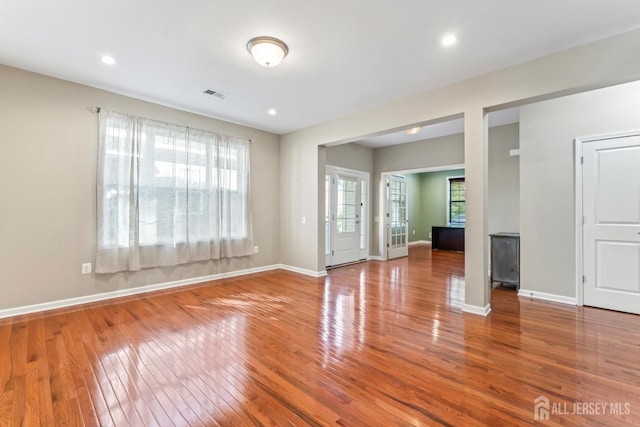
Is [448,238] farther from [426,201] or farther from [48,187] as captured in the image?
[48,187]

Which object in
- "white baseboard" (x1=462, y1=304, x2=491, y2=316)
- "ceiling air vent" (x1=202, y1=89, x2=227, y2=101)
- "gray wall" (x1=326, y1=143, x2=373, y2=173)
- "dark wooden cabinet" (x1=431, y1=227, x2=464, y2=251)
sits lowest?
"white baseboard" (x1=462, y1=304, x2=491, y2=316)

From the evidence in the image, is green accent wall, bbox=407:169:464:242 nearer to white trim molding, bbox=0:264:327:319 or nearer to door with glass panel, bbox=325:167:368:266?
door with glass panel, bbox=325:167:368:266

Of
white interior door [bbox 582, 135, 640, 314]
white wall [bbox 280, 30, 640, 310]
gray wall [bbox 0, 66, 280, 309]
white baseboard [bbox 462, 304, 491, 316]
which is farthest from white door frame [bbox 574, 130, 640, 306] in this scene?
gray wall [bbox 0, 66, 280, 309]

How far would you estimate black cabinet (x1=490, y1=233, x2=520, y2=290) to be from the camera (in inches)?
169

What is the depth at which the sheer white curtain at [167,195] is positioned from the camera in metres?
3.78

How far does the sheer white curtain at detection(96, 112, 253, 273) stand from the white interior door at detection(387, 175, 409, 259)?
365 centimetres

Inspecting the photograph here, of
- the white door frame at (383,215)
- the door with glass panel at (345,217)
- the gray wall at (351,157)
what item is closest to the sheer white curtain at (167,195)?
the door with glass panel at (345,217)

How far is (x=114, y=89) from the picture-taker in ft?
12.3

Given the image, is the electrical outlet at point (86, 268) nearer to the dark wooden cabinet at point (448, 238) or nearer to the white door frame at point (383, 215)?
the white door frame at point (383, 215)

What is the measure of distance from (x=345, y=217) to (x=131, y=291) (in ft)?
13.9

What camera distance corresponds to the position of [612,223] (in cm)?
337

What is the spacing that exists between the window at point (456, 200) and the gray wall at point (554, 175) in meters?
5.89

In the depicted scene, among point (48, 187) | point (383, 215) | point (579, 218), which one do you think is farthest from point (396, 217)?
point (48, 187)

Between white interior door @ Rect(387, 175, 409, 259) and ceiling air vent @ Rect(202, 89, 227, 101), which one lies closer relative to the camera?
ceiling air vent @ Rect(202, 89, 227, 101)
